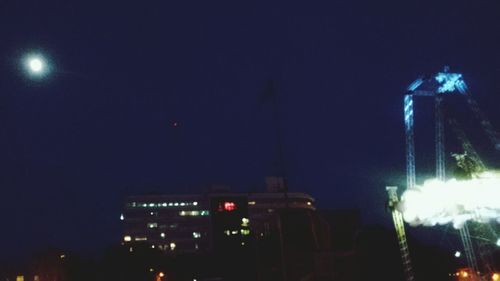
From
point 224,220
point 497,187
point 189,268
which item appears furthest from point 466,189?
point 224,220

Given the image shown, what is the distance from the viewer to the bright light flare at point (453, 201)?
20.2 m

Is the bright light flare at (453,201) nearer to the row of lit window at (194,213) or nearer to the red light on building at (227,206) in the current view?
the red light on building at (227,206)

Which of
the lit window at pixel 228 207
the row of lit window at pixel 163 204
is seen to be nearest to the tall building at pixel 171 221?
the row of lit window at pixel 163 204

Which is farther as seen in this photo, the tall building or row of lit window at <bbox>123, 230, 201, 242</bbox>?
the tall building

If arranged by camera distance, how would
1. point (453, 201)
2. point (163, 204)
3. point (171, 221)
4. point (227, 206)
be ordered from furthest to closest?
point (163, 204) → point (171, 221) → point (227, 206) → point (453, 201)

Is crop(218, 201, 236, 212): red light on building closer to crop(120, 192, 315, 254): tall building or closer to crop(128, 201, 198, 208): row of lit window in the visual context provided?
crop(120, 192, 315, 254): tall building

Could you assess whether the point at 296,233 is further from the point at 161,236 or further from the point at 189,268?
the point at 161,236

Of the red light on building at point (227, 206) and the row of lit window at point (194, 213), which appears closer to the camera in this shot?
the red light on building at point (227, 206)

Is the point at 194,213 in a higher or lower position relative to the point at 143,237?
higher

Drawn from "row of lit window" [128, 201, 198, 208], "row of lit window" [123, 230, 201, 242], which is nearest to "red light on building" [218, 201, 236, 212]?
"row of lit window" [128, 201, 198, 208]

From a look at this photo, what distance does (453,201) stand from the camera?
2077 centimetres

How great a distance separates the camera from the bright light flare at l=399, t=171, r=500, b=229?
20.2 meters

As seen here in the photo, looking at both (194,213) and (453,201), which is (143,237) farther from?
(453,201)

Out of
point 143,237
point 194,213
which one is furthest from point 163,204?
point 143,237
